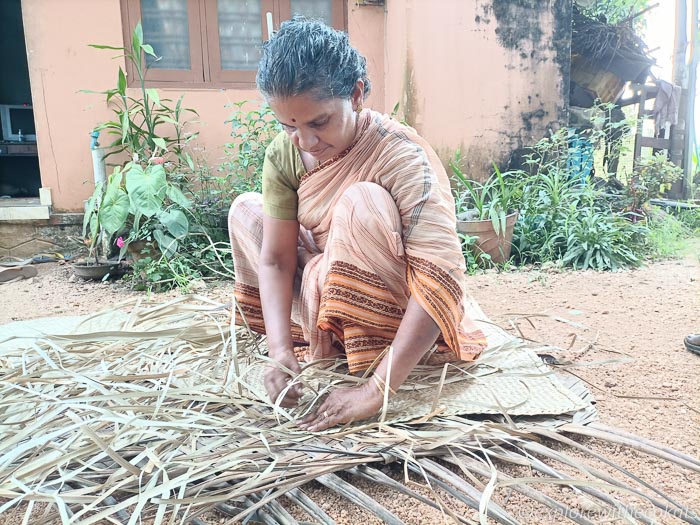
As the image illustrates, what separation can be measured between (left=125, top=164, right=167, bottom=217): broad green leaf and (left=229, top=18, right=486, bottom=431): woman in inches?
80.9

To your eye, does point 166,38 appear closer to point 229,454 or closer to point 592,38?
point 229,454

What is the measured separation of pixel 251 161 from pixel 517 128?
235 centimetres

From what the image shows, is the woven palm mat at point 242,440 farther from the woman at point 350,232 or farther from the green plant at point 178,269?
the green plant at point 178,269

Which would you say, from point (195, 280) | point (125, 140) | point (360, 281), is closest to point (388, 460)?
point (360, 281)

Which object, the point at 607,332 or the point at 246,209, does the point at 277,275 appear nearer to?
the point at 246,209

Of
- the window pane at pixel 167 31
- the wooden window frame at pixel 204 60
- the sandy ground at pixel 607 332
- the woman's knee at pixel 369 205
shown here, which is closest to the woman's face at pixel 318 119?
the woman's knee at pixel 369 205

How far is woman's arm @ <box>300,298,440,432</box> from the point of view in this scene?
1208 mm

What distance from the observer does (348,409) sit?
48.4 inches

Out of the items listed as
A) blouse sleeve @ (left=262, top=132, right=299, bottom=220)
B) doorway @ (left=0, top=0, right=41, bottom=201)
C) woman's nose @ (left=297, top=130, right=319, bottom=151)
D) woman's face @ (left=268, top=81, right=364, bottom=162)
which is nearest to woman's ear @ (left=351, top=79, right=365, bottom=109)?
woman's face @ (left=268, top=81, right=364, bottom=162)

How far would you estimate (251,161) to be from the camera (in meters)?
3.79

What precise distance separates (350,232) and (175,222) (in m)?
2.39

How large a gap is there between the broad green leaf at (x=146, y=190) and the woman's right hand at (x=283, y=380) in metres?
2.25

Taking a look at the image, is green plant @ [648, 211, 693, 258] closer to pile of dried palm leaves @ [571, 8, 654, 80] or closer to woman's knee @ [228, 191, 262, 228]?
pile of dried palm leaves @ [571, 8, 654, 80]

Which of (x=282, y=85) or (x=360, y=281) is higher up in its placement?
(x=282, y=85)
